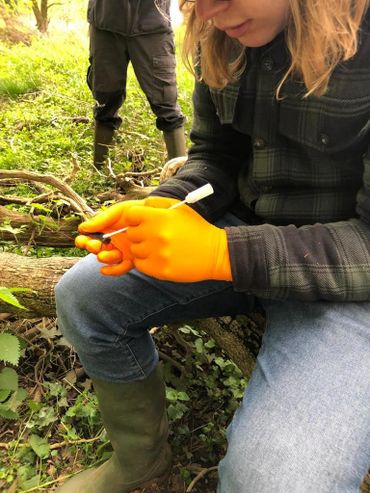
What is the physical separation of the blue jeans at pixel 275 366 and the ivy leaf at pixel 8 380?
1.33 ft

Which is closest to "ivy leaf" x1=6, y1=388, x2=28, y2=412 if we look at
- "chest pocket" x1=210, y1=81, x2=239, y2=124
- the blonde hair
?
"chest pocket" x1=210, y1=81, x2=239, y2=124

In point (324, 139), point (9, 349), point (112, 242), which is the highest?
point (324, 139)

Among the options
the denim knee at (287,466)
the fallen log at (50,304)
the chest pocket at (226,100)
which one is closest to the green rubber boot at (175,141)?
the fallen log at (50,304)

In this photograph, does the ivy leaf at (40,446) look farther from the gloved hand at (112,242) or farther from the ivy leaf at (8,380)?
the gloved hand at (112,242)

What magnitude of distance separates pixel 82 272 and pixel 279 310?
487mm

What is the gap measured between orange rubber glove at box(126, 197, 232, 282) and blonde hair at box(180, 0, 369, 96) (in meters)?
0.34

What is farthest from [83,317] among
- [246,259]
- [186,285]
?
[246,259]

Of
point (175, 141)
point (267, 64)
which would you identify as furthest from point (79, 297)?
point (175, 141)

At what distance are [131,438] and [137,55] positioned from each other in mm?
2226

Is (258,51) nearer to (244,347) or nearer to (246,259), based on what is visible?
(246,259)

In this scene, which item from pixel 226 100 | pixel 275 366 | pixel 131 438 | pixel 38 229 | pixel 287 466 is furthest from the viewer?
pixel 38 229

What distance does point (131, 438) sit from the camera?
117cm

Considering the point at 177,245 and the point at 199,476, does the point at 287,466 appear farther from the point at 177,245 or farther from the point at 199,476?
the point at 199,476

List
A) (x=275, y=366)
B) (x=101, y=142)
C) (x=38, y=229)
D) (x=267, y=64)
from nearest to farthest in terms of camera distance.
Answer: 1. (x=275, y=366)
2. (x=267, y=64)
3. (x=38, y=229)
4. (x=101, y=142)
